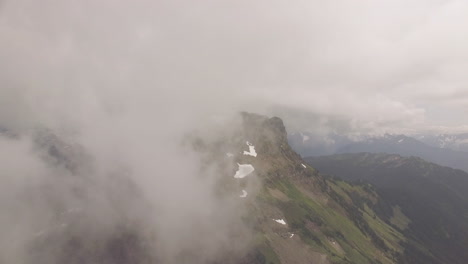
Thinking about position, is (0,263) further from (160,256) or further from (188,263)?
(188,263)

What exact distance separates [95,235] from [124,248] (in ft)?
68.2

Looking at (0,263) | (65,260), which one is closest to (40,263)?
(65,260)

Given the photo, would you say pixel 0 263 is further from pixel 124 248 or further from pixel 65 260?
pixel 124 248

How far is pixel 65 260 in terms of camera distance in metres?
179

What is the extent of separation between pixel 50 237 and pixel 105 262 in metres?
43.6

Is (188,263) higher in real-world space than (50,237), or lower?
lower

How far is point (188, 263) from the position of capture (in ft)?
651

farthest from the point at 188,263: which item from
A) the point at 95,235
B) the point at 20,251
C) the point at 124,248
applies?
the point at 20,251

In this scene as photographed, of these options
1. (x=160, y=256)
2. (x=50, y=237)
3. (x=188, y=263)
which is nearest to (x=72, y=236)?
(x=50, y=237)

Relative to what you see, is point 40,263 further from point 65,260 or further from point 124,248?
point 124,248

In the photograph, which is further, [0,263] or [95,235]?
[95,235]

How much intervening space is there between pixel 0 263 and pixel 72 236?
1514 inches

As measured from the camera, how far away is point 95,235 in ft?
652

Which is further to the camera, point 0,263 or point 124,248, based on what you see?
point 124,248
